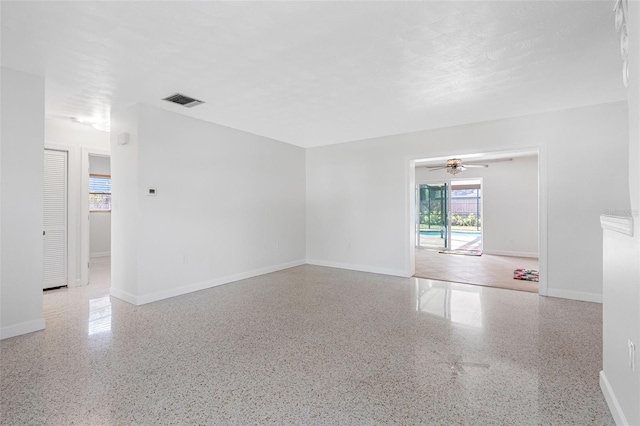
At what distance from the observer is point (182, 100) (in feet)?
12.2

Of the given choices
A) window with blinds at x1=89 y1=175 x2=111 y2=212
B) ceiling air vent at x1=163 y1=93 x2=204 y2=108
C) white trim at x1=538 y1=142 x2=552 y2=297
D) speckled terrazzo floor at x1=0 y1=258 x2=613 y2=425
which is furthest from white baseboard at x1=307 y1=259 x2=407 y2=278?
window with blinds at x1=89 y1=175 x2=111 y2=212

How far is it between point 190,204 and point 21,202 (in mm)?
1778

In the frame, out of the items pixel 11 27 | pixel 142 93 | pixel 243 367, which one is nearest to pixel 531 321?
pixel 243 367

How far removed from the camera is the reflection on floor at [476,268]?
502cm

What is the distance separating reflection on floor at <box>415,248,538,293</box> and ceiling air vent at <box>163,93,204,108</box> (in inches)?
176

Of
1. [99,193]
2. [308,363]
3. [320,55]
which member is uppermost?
[320,55]

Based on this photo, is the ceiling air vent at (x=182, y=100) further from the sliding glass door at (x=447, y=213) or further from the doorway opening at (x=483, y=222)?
the sliding glass door at (x=447, y=213)

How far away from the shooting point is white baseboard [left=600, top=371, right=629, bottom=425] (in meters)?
1.63

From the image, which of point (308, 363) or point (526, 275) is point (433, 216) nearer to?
point (526, 275)

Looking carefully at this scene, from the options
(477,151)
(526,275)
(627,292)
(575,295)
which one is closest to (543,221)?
(575,295)

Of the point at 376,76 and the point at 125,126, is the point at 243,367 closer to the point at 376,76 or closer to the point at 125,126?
the point at 376,76

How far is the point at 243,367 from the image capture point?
2322mm

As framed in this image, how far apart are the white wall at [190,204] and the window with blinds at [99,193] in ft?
14.6

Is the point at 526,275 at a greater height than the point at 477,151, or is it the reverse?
the point at 477,151
